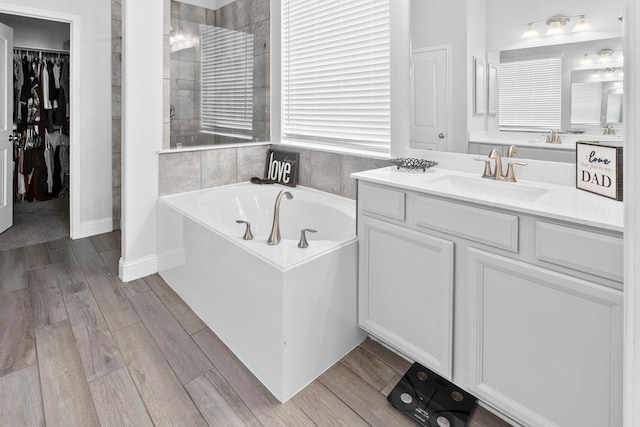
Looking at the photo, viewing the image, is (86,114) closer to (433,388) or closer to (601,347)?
(433,388)

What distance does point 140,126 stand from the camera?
2736mm

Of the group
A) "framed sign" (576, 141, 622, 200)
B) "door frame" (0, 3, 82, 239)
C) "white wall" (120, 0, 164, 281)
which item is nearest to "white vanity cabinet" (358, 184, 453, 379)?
"framed sign" (576, 141, 622, 200)

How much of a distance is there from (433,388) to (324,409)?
1.58 feet

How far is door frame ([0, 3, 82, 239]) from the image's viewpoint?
327 centimetres

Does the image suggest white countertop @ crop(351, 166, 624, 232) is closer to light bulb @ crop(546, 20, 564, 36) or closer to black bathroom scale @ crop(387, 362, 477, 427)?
light bulb @ crop(546, 20, 564, 36)

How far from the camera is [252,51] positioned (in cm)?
355

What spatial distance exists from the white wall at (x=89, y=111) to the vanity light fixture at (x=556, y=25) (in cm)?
366

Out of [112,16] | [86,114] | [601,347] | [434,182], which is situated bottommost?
[601,347]

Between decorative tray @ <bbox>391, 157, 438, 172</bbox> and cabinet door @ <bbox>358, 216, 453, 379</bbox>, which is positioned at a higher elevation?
decorative tray @ <bbox>391, 157, 438, 172</bbox>

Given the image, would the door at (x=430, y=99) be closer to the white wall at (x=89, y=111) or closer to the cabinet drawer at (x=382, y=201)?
the cabinet drawer at (x=382, y=201)

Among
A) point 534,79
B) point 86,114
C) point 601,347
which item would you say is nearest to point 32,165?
point 86,114

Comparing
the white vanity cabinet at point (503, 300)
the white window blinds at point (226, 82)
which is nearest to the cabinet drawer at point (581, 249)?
the white vanity cabinet at point (503, 300)

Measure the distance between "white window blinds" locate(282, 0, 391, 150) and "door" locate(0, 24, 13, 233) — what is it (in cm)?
267

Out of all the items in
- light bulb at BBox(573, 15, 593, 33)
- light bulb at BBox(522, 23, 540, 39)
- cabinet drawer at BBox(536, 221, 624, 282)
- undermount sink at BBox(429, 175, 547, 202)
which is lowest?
cabinet drawer at BBox(536, 221, 624, 282)
